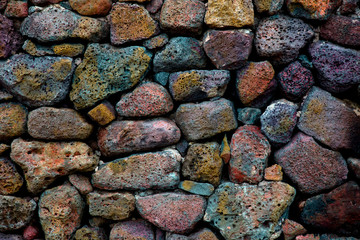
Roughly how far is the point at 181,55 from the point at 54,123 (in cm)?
101

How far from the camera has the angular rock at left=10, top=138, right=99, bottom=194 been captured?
206 cm

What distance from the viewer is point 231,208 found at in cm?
201

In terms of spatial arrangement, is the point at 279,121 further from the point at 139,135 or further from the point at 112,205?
the point at 112,205

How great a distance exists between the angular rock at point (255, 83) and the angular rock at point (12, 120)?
155 centimetres

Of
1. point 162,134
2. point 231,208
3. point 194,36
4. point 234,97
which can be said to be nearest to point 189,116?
point 162,134

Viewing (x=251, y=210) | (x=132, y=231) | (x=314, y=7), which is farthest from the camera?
(x=132, y=231)

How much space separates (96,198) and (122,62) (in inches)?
38.6

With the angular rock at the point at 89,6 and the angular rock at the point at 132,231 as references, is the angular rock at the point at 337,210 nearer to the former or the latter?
the angular rock at the point at 132,231

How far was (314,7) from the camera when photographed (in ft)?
6.20

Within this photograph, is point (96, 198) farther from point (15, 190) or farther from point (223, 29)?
point (223, 29)

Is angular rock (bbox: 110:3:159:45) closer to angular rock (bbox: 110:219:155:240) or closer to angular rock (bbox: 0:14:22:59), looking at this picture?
angular rock (bbox: 0:14:22:59)

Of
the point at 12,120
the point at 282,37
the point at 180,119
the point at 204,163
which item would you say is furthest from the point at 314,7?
the point at 12,120

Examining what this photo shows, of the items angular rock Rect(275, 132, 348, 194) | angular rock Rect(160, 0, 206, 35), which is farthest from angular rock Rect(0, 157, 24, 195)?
angular rock Rect(275, 132, 348, 194)

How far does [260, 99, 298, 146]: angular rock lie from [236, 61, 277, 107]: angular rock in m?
0.10
